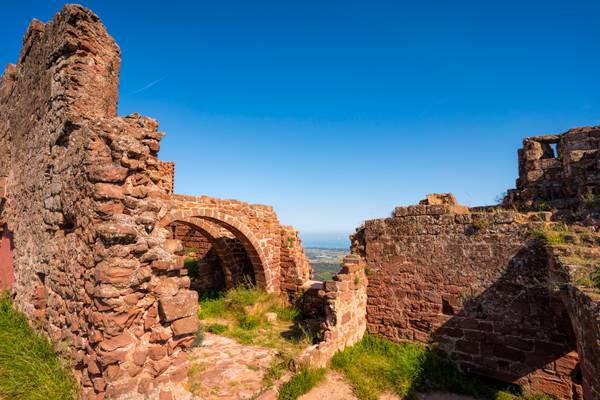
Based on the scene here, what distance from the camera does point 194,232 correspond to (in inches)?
512

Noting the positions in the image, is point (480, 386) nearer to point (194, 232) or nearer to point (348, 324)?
point (348, 324)

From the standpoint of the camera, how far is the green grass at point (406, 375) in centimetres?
504

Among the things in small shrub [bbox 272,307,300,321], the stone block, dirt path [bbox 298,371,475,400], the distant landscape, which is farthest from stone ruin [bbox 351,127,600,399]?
the stone block

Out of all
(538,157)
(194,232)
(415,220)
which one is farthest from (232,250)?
(538,157)

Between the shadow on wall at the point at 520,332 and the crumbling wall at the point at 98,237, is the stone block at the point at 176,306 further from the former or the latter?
the shadow on wall at the point at 520,332

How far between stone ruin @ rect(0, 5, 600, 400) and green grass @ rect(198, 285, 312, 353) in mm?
1021

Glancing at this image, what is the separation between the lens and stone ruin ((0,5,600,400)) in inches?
124

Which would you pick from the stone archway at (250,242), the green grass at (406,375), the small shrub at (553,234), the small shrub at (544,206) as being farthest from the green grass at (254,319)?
the small shrub at (544,206)

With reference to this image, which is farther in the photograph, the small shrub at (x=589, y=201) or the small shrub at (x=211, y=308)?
the small shrub at (x=211, y=308)

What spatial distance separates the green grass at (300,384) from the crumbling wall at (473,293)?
215 centimetres

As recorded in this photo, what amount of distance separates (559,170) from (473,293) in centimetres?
353

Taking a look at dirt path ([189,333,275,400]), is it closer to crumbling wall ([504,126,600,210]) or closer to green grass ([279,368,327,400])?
green grass ([279,368,327,400])

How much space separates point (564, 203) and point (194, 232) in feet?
37.9

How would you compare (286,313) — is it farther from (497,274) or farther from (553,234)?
(553,234)
